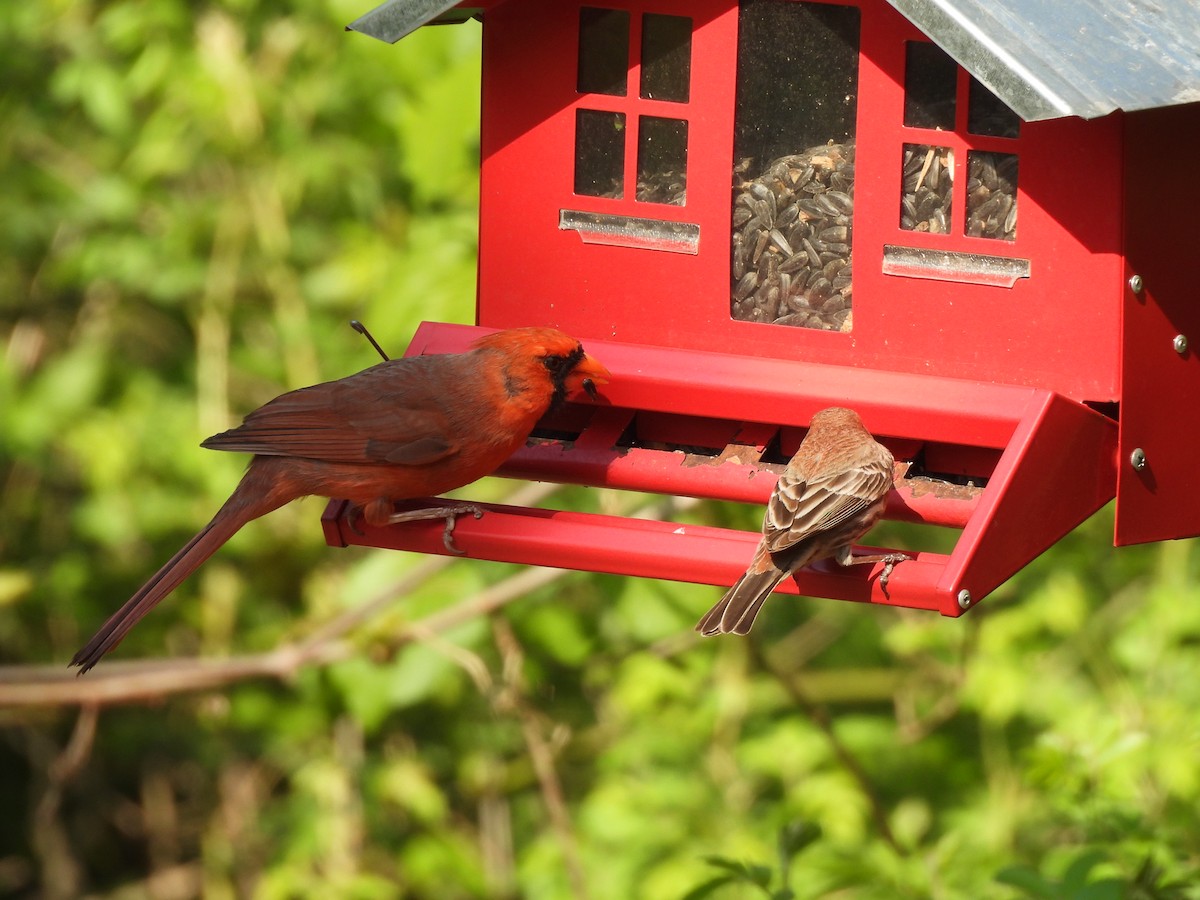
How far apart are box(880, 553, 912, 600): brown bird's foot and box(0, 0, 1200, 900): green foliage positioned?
237 cm

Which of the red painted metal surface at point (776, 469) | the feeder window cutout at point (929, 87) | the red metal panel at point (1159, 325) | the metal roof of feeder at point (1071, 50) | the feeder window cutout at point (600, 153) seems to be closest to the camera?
the metal roof of feeder at point (1071, 50)

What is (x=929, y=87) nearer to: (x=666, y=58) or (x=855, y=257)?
(x=855, y=257)

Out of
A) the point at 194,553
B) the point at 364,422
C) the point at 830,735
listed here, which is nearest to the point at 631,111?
the point at 364,422

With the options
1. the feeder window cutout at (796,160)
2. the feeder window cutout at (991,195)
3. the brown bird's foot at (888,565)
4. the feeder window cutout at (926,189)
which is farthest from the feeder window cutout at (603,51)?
the brown bird's foot at (888,565)

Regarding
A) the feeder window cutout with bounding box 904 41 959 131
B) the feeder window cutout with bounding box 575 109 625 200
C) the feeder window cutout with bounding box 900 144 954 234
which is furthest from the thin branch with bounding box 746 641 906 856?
the feeder window cutout with bounding box 904 41 959 131

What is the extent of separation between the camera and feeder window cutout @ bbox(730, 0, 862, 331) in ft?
12.3

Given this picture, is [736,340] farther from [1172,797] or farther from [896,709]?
[896,709]

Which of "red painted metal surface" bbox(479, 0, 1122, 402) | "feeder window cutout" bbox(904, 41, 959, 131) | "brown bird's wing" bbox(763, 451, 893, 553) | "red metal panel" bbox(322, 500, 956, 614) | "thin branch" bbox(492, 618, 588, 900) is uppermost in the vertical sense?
"feeder window cutout" bbox(904, 41, 959, 131)

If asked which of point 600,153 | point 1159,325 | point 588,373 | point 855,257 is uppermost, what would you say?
point 600,153

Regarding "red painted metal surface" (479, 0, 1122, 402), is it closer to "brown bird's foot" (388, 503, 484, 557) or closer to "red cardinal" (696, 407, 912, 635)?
"red cardinal" (696, 407, 912, 635)

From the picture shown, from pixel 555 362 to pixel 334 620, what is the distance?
9.27ft

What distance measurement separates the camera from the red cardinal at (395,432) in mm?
3869

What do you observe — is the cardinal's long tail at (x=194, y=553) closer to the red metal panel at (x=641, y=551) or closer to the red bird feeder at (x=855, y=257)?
the red bird feeder at (x=855, y=257)

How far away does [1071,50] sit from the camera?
129 inches
